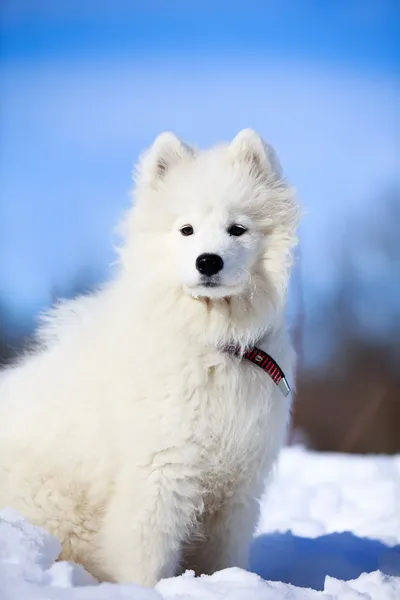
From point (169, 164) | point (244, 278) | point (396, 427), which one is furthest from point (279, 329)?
point (396, 427)

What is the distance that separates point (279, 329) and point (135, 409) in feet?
3.22

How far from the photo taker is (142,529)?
11.1 ft

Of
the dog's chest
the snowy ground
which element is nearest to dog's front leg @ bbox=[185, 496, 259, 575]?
the dog's chest

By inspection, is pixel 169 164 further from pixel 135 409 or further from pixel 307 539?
pixel 307 539

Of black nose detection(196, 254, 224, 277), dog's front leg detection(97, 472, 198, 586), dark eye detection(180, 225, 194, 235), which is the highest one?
dark eye detection(180, 225, 194, 235)

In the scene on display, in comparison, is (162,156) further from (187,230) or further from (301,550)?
(301,550)

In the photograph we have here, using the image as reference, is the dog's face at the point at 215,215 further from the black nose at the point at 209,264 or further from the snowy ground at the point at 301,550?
the snowy ground at the point at 301,550

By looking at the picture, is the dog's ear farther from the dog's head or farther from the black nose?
the black nose

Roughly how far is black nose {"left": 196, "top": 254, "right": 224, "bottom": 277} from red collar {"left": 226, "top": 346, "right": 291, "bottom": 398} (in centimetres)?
53

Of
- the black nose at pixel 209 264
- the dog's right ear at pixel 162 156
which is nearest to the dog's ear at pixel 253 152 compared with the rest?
the dog's right ear at pixel 162 156

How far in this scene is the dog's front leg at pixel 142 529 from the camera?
133 inches

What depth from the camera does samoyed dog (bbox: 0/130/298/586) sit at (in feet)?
11.2

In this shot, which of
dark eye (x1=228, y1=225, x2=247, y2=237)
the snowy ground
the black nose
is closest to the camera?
the snowy ground

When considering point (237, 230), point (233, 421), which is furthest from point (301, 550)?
point (237, 230)
